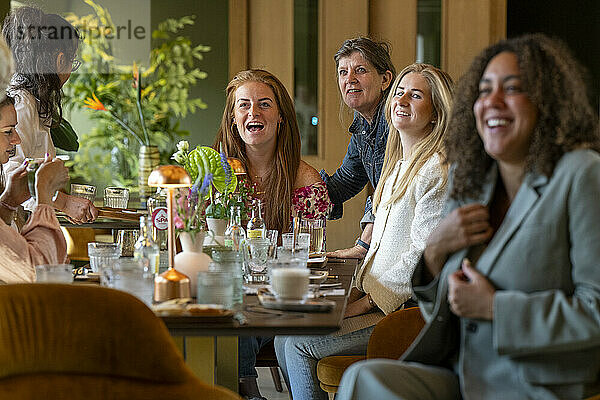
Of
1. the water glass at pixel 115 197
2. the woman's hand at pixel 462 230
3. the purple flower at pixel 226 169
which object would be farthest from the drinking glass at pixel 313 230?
the water glass at pixel 115 197

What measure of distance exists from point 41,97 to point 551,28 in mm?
4465

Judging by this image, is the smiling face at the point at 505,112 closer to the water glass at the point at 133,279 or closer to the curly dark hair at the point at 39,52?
the water glass at the point at 133,279

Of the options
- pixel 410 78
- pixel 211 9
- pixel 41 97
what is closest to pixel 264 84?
pixel 410 78

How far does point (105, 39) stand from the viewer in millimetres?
5965

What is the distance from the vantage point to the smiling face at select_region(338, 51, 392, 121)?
12.4ft

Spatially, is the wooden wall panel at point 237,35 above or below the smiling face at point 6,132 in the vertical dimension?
above

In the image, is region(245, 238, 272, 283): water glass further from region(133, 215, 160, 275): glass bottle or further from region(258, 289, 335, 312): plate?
region(258, 289, 335, 312): plate

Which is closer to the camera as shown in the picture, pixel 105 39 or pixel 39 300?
pixel 39 300

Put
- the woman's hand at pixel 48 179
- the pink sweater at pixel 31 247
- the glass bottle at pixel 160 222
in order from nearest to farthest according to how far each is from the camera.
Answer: the pink sweater at pixel 31 247
the woman's hand at pixel 48 179
the glass bottle at pixel 160 222

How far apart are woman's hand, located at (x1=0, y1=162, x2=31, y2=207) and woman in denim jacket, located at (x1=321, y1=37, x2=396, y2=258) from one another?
5.60 feet

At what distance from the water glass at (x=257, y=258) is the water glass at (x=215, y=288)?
20.3 inches

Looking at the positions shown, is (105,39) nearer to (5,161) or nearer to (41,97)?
(41,97)

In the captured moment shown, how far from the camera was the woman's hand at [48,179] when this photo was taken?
2.26 m

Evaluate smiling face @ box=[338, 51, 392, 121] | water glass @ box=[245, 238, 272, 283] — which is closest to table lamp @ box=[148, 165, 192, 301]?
water glass @ box=[245, 238, 272, 283]
